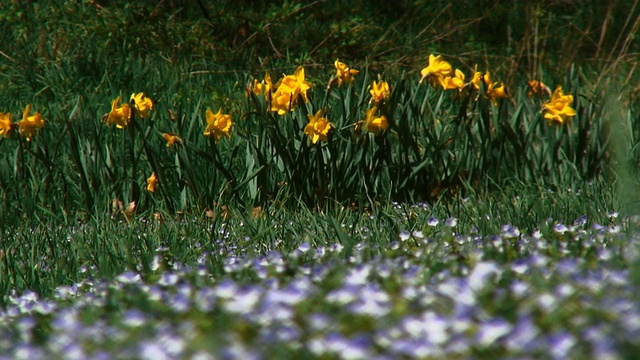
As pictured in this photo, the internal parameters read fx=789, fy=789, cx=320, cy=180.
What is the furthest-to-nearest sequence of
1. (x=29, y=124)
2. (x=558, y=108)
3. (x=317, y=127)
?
1. (x=558, y=108)
2. (x=29, y=124)
3. (x=317, y=127)

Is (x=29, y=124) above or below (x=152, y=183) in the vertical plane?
above

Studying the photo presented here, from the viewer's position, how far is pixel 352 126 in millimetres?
3396

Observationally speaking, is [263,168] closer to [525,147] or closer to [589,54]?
[525,147]

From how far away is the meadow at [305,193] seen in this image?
1.13 m

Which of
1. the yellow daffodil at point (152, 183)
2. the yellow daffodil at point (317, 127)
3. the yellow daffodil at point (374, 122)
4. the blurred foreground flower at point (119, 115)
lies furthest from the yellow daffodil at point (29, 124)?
the yellow daffodil at point (374, 122)

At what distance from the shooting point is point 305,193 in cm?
348

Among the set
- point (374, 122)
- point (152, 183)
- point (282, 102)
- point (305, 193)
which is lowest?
point (305, 193)

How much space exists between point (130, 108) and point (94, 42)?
2.77m

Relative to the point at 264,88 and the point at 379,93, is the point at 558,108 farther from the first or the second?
the point at 264,88

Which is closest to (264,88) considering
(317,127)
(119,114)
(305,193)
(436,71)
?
(317,127)

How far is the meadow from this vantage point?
1.13 meters

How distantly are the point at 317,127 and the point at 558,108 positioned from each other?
1.14m

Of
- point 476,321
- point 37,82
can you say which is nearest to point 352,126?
point 476,321

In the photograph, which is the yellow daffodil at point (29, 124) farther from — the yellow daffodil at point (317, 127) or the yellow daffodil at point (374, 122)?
the yellow daffodil at point (374, 122)
